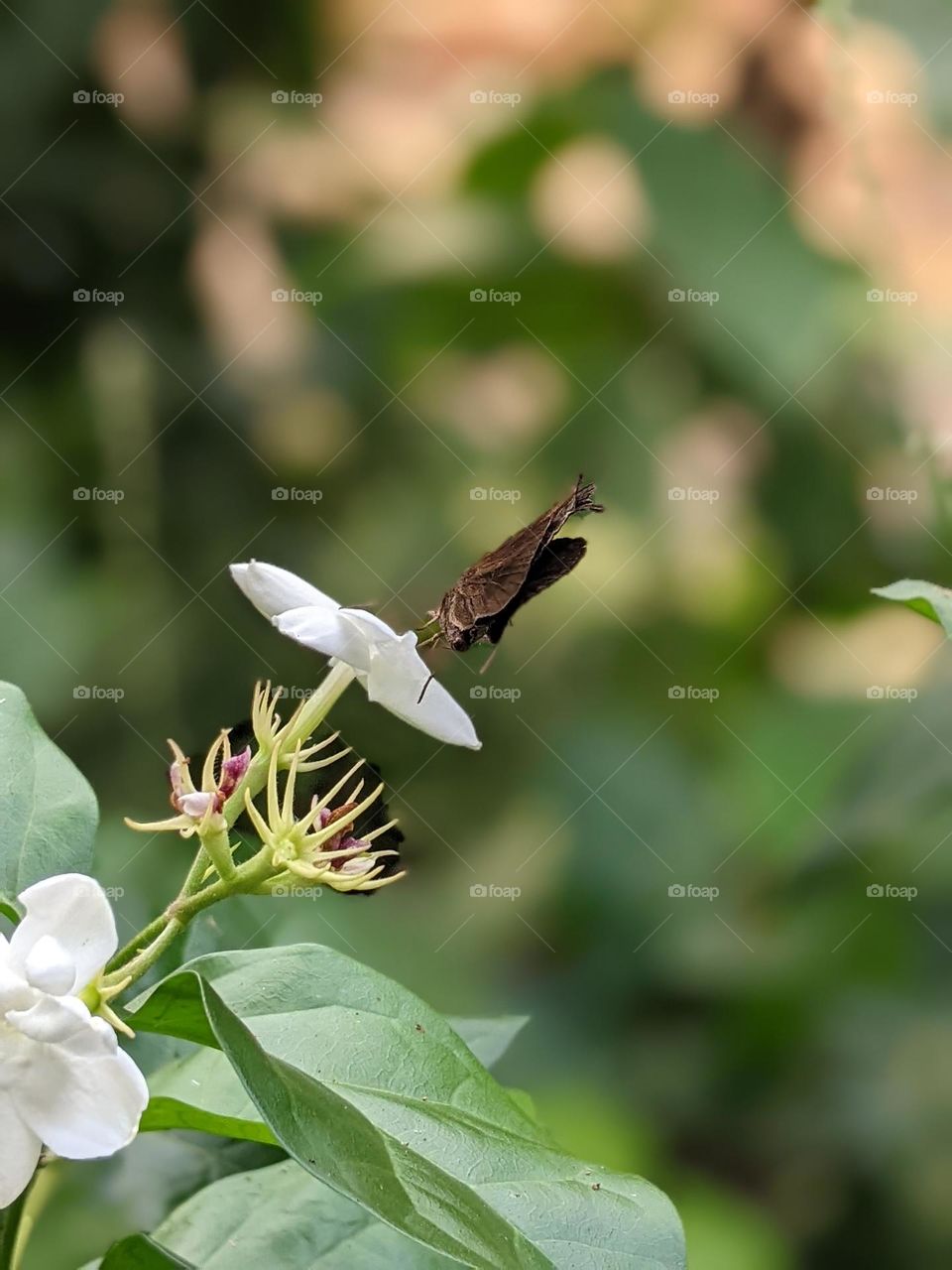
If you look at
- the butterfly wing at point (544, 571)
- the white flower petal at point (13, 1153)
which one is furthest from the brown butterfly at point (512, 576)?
the white flower petal at point (13, 1153)

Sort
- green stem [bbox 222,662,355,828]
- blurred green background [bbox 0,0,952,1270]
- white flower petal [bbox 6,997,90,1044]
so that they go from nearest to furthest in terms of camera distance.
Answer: white flower petal [bbox 6,997,90,1044] < green stem [bbox 222,662,355,828] < blurred green background [bbox 0,0,952,1270]

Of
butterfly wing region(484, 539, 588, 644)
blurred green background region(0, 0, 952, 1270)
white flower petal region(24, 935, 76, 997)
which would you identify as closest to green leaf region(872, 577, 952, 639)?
butterfly wing region(484, 539, 588, 644)

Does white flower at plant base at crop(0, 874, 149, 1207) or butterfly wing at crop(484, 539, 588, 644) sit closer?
white flower at plant base at crop(0, 874, 149, 1207)

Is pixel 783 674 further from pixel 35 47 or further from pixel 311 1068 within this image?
pixel 311 1068

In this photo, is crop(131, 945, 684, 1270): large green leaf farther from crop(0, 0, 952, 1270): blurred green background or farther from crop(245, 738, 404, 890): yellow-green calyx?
crop(0, 0, 952, 1270): blurred green background

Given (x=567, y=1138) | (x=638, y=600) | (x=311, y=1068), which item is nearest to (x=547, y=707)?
(x=638, y=600)
